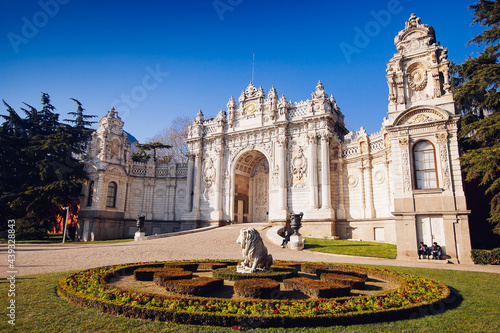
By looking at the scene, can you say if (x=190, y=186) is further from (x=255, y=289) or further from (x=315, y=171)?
(x=255, y=289)

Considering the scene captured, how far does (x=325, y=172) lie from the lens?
29594mm

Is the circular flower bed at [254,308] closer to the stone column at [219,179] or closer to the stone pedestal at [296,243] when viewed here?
the stone pedestal at [296,243]

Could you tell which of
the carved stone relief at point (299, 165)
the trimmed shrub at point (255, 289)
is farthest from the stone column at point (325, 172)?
the trimmed shrub at point (255, 289)

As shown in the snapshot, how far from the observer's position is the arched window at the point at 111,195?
34.9 m

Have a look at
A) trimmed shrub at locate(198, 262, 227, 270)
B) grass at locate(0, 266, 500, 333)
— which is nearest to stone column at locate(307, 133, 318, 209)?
trimmed shrub at locate(198, 262, 227, 270)

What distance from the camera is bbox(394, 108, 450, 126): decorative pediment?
17.9m

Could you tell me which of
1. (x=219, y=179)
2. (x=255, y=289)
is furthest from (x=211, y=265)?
(x=219, y=179)

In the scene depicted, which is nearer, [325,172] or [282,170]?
[325,172]

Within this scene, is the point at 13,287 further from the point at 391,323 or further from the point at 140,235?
the point at 140,235

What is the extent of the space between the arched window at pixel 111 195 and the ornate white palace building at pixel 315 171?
0.36 feet

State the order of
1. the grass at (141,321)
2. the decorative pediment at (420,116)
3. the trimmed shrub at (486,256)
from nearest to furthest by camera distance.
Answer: the grass at (141,321)
the trimmed shrub at (486,256)
the decorative pediment at (420,116)

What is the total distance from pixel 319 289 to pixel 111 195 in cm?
3198

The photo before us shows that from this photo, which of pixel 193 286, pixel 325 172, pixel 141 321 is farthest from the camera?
pixel 325 172

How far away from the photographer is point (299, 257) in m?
17.9
